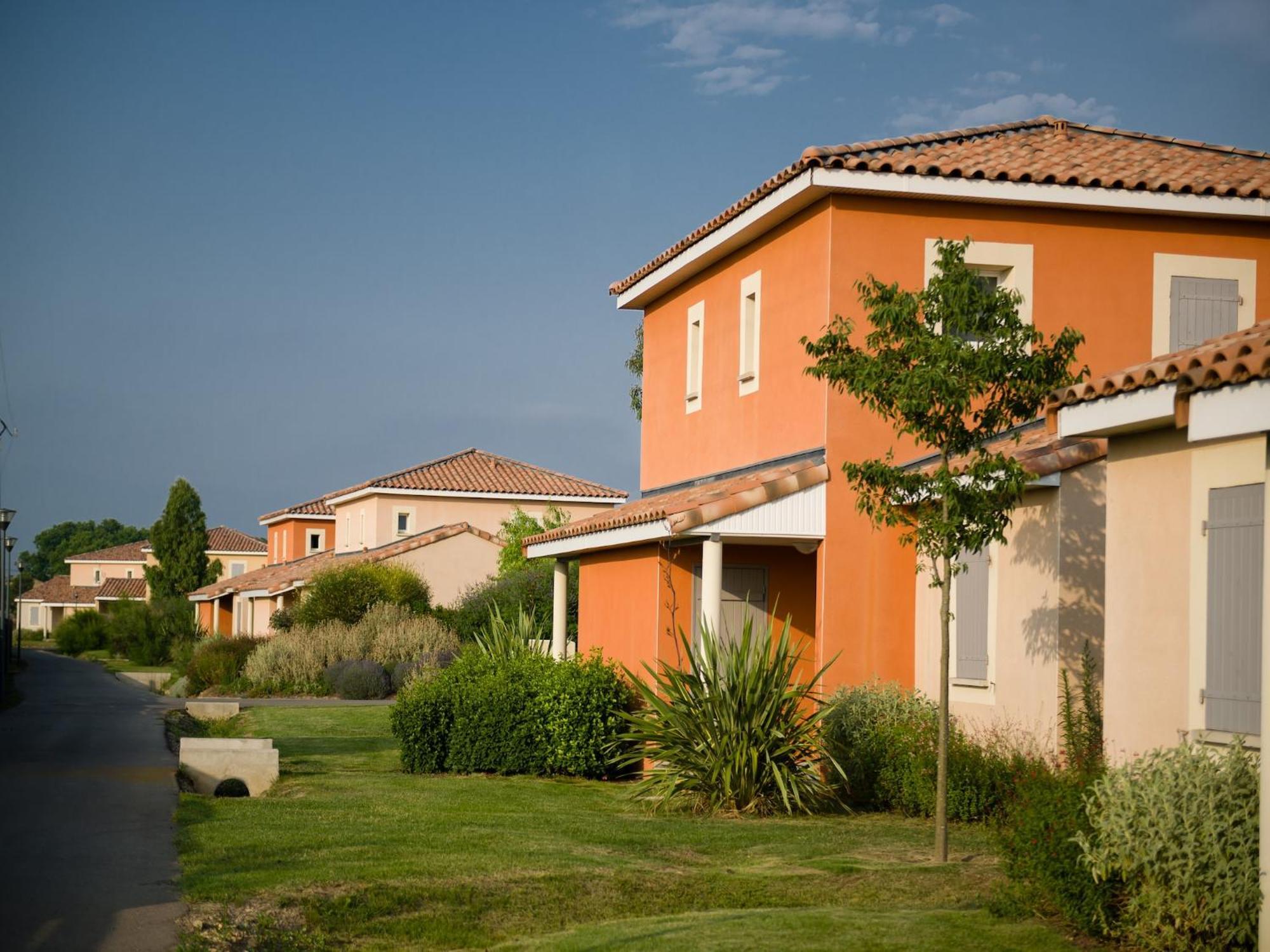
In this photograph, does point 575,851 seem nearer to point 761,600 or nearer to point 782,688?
point 782,688

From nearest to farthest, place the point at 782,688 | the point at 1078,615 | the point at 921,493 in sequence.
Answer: the point at 921,493, the point at 1078,615, the point at 782,688

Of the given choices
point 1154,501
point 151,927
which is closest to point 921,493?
point 1154,501

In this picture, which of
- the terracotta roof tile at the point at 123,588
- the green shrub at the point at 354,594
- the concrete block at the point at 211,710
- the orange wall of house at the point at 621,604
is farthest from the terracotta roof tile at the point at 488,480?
the terracotta roof tile at the point at 123,588

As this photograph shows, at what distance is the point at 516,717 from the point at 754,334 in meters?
5.79

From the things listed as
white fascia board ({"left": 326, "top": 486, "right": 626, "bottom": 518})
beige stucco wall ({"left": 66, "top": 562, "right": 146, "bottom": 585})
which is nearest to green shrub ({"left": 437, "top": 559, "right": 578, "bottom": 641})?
white fascia board ({"left": 326, "top": 486, "right": 626, "bottom": 518})

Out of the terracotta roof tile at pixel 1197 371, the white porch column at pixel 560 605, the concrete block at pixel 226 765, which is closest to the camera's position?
the terracotta roof tile at pixel 1197 371

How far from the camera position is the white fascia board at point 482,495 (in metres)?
50.1

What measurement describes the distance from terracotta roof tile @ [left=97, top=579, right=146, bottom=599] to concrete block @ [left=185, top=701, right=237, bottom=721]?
78.0 m

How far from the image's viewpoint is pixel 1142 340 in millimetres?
16781

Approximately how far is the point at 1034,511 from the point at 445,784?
7558 mm

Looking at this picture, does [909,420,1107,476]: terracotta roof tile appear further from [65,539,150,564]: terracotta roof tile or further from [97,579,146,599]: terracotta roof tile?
[65,539,150,564]: terracotta roof tile

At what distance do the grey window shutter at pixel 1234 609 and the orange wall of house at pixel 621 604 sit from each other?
9207 mm

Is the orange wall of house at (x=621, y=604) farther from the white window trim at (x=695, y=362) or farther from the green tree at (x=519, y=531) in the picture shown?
the green tree at (x=519, y=531)

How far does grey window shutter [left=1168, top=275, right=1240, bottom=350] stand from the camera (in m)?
16.9
